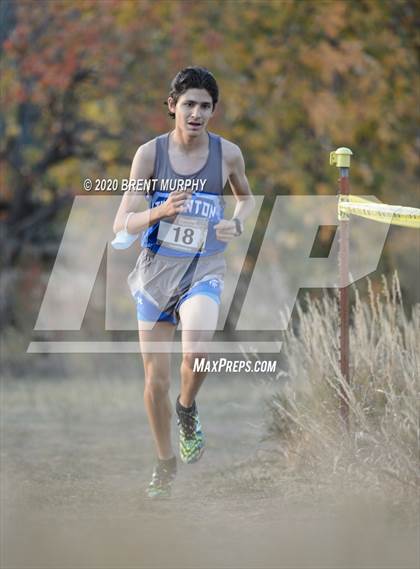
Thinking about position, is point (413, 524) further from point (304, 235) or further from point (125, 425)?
point (304, 235)

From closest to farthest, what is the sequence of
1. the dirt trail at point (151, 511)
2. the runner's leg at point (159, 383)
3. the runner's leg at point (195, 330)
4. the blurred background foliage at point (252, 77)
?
the dirt trail at point (151, 511) < the runner's leg at point (195, 330) < the runner's leg at point (159, 383) < the blurred background foliage at point (252, 77)

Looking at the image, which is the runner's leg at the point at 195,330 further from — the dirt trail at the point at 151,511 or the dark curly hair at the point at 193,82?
the dark curly hair at the point at 193,82

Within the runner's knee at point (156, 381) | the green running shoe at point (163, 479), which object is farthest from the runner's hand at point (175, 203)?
the green running shoe at point (163, 479)

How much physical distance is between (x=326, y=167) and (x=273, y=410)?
6.39 meters

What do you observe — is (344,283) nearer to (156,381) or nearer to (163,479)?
(156,381)

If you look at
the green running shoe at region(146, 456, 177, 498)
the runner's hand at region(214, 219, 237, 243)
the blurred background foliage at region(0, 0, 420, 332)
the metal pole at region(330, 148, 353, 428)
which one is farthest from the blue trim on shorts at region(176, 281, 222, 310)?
the blurred background foliage at region(0, 0, 420, 332)

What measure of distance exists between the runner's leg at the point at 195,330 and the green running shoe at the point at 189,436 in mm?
130

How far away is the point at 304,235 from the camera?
47.1 feet

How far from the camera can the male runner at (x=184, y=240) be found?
614cm

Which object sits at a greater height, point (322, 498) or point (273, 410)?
point (273, 410)

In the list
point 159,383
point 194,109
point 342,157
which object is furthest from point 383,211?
point 159,383

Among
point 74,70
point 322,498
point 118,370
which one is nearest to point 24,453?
point 322,498

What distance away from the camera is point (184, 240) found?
6266 mm

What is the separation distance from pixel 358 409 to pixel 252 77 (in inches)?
307
